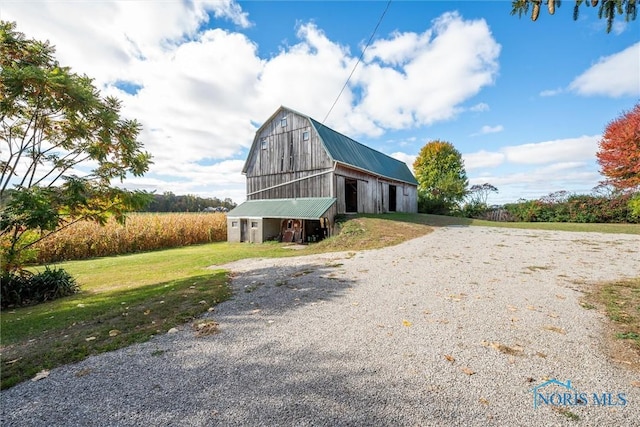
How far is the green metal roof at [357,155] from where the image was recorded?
15.5 meters

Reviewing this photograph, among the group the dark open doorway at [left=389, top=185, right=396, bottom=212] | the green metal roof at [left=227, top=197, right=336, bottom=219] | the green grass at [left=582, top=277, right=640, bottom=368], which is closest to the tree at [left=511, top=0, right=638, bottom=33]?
the green grass at [left=582, top=277, right=640, bottom=368]

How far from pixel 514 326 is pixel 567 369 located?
976 millimetres

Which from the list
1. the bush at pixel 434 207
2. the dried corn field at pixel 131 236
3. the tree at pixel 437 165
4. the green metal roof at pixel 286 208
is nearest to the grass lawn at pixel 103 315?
the dried corn field at pixel 131 236

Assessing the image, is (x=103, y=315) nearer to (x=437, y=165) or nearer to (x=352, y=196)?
(x=352, y=196)

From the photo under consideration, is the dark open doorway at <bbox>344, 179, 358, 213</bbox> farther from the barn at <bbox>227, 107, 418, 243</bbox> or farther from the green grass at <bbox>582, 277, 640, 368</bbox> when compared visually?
the green grass at <bbox>582, 277, 640, 368</bbox>

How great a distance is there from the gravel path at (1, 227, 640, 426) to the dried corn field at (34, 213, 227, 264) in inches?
353

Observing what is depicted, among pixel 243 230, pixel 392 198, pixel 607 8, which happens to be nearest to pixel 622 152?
pixel 392 198

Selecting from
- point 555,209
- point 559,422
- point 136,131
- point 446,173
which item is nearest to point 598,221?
point 555,209

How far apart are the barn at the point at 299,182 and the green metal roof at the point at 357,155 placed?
8cm

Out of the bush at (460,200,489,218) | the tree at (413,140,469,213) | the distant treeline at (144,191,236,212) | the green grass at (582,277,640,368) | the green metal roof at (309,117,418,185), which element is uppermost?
the tree at (413,140,469,213)

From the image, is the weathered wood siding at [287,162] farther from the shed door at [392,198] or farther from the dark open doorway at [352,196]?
the shed door at [392,198]

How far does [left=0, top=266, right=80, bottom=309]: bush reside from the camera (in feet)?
19.9

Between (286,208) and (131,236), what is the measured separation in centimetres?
861

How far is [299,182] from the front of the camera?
1608 centimetres
